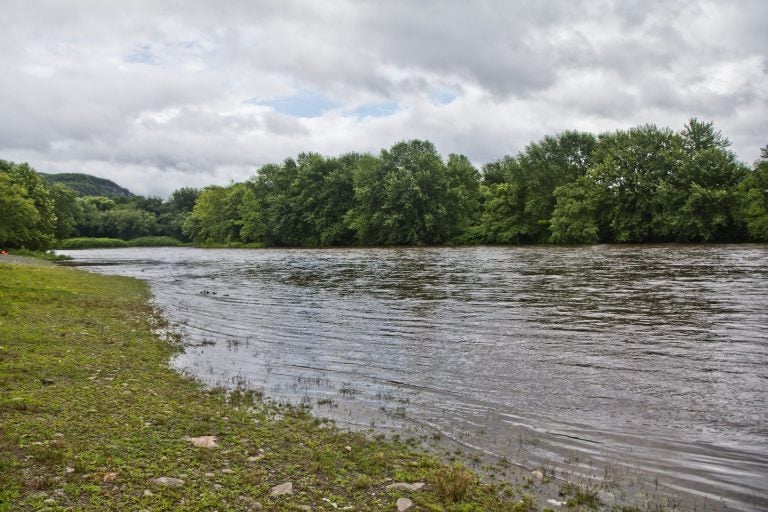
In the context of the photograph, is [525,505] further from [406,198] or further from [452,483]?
[406,198]

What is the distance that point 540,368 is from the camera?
43.1 feet

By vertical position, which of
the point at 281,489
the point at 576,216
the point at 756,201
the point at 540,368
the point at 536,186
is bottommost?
the point at 540,368

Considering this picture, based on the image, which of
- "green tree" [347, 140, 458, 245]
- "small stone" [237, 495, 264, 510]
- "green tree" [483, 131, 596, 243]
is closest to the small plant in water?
"small stone" [237, 495, 264, 510]

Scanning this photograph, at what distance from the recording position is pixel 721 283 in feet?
94.6

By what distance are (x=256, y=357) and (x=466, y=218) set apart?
323 feet

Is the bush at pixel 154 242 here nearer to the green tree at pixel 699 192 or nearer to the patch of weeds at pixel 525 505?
the green tree at pixel 699 192

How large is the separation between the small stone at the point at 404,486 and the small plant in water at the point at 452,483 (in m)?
0.22

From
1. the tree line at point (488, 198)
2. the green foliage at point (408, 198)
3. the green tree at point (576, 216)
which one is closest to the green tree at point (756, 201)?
the tree line at point (488, 198)

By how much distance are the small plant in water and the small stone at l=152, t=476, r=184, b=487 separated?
312 centimetres

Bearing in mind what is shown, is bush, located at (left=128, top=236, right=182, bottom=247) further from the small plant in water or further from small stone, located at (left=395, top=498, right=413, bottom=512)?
small stone, located at (left=395, top=498, right=413, bottom=512)

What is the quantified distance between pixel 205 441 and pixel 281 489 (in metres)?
2.01

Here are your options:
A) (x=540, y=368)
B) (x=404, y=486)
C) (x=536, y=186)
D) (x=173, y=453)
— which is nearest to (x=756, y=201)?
(x=536, y=186)

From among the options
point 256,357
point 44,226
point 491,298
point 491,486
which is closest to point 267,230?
point 44,226

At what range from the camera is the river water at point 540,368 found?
817cm
